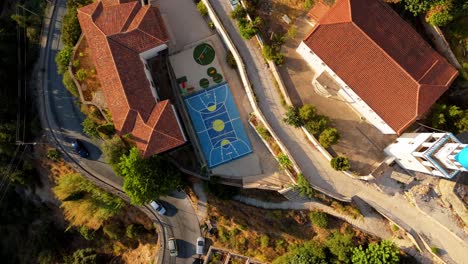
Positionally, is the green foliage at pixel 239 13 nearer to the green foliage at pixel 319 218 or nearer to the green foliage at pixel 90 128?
the green foliage at pixel 90 128

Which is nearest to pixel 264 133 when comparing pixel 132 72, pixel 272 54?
pixel 272 54

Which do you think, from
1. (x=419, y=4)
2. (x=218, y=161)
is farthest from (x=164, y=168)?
(x=419, y=4)

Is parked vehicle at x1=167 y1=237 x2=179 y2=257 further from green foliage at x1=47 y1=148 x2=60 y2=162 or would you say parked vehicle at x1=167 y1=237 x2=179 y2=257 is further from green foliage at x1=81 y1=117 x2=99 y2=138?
green foliage at x1=47 y1=148 x2=60 y2=162

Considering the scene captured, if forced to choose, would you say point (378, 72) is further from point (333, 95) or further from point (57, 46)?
point (57, 46)

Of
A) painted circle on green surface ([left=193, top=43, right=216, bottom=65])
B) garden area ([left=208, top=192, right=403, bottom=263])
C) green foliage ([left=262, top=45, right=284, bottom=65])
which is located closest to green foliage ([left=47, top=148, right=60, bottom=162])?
garden area ([left=208, top=192, right=403, bottom=263])

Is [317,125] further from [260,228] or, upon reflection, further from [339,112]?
[260,228]
